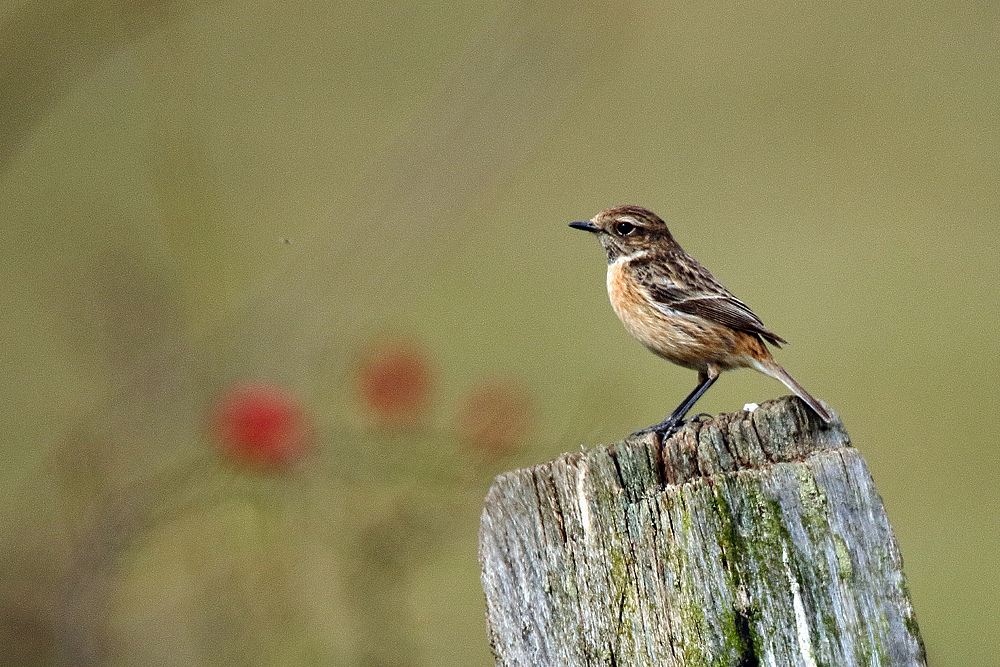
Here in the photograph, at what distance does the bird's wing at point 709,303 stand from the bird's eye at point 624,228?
1.41ft

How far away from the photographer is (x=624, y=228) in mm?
6836

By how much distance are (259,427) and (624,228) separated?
Result: 2.55 meters

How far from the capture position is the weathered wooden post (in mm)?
3141

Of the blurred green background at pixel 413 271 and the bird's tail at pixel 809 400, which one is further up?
the blurred green background at pixel 413 271

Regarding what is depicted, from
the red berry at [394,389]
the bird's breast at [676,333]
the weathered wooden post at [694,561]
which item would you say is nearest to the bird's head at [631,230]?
the bird's breast at [676,333]

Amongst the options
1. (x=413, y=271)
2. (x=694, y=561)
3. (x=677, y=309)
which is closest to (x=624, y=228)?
(x=677, y=309)

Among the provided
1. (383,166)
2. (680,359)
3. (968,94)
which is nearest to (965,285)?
(968,94)

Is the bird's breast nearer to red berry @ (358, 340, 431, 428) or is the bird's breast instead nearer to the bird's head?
the bird's head

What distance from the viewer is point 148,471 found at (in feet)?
20.4

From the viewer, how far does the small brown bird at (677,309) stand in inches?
236

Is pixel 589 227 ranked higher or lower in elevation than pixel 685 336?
higher

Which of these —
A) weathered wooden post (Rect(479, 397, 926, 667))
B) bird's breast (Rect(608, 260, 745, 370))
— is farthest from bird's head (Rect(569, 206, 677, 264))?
weathered wooden post (Rect(479, 397, 926, 667))

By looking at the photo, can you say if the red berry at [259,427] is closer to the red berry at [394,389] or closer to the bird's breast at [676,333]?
the red berry at [394,389]

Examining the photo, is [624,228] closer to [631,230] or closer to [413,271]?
[631,230]
